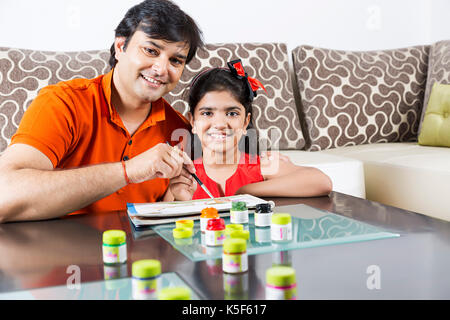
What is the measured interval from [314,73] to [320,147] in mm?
420

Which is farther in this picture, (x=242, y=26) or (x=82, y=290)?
(x=242, y=26)

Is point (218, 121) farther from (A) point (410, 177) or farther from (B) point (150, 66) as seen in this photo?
(A) point (410, 177)

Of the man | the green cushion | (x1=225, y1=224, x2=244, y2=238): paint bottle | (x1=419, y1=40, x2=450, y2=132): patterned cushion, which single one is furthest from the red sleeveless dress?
A: (x1=419, y1=40, x2=450, y2=132): patterned cushion

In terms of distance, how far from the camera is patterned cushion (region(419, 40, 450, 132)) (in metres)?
2.59

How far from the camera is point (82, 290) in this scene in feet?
1.97

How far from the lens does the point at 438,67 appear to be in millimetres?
2652

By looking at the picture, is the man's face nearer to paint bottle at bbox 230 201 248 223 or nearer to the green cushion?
paint bottle at bbox 230 201 248 223

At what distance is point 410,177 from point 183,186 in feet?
3.64

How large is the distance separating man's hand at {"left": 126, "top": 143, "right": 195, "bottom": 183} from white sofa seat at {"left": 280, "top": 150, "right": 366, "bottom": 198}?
3.12 ft

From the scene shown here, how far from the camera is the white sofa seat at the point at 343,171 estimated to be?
2.00 meters

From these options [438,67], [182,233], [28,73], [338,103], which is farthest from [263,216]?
[438,67]
